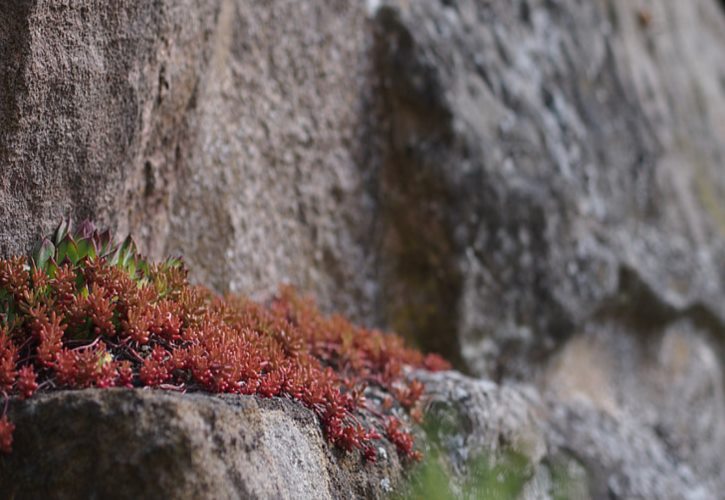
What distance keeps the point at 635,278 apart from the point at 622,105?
1854 mm

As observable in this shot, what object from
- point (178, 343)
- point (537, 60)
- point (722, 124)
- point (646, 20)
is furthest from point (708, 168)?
point (178, 343)

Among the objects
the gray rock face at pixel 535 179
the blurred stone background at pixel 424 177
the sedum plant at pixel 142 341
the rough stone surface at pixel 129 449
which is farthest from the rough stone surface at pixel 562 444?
the rough stone surface at pixel 129 449

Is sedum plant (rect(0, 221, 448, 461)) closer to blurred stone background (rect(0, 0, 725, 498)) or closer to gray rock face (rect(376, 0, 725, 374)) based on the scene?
blurred stone background (rect(0, 0, 725, 498))

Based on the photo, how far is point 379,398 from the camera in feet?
12.1

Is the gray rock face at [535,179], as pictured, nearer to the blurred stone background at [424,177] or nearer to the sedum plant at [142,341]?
the blurred stone background at [424,177]

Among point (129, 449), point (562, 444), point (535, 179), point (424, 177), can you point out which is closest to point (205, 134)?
point (424, 177)

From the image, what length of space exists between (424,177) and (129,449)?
3.48 metres

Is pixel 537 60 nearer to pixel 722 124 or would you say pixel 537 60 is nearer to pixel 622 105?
pixel 622 105

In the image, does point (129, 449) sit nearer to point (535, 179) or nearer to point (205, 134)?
point (205, 134)

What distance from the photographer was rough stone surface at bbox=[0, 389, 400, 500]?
232cm

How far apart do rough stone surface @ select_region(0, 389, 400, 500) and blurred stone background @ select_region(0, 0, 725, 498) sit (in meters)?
0.97

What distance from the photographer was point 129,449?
2.34m

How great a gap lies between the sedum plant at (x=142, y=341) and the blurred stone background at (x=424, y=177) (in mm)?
323

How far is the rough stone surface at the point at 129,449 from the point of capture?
2318mm
